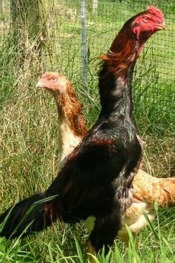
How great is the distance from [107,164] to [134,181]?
53cm

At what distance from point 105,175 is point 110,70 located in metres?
0.67

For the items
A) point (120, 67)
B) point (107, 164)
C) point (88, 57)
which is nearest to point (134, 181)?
point (107, 164)

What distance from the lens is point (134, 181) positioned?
16.1 ft

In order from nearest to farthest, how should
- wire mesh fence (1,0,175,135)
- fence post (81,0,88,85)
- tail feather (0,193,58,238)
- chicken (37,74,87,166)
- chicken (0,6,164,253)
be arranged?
chicken (0,6,164,253) < tail feather (0,193,58,238) < chicken (37,74,87,166) < wire mesh fence (1,0,175,135) < fence post (81,0,88,85)

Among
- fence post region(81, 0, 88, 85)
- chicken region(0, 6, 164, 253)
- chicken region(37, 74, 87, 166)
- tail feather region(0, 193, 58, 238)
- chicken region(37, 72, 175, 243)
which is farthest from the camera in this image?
fence post region(81, 0, 88, 85)

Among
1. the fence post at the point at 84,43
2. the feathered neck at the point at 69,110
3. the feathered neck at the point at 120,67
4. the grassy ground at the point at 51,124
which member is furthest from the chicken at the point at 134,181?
the fence post at the point at 84,43

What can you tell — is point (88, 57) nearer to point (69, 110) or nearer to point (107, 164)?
point (69, 110)

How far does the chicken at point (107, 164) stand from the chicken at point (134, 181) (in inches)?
9.2

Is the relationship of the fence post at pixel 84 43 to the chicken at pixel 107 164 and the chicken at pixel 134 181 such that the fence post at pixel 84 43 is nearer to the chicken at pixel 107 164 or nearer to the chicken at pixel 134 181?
the chicken at pixel 134 181

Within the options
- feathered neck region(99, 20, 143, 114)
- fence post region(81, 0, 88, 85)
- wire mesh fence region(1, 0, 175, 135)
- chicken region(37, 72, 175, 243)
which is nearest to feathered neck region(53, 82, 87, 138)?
chicken region(37, 72, 175, 243)

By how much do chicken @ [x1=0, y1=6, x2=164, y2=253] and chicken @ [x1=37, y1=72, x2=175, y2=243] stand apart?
232mm

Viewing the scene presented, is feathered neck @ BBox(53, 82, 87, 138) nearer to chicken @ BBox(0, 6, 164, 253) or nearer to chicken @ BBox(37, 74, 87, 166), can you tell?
chicken @ BBox(37, 74, 87, 166)

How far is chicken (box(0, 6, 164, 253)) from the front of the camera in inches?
175

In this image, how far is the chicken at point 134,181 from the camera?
15.8 ft
